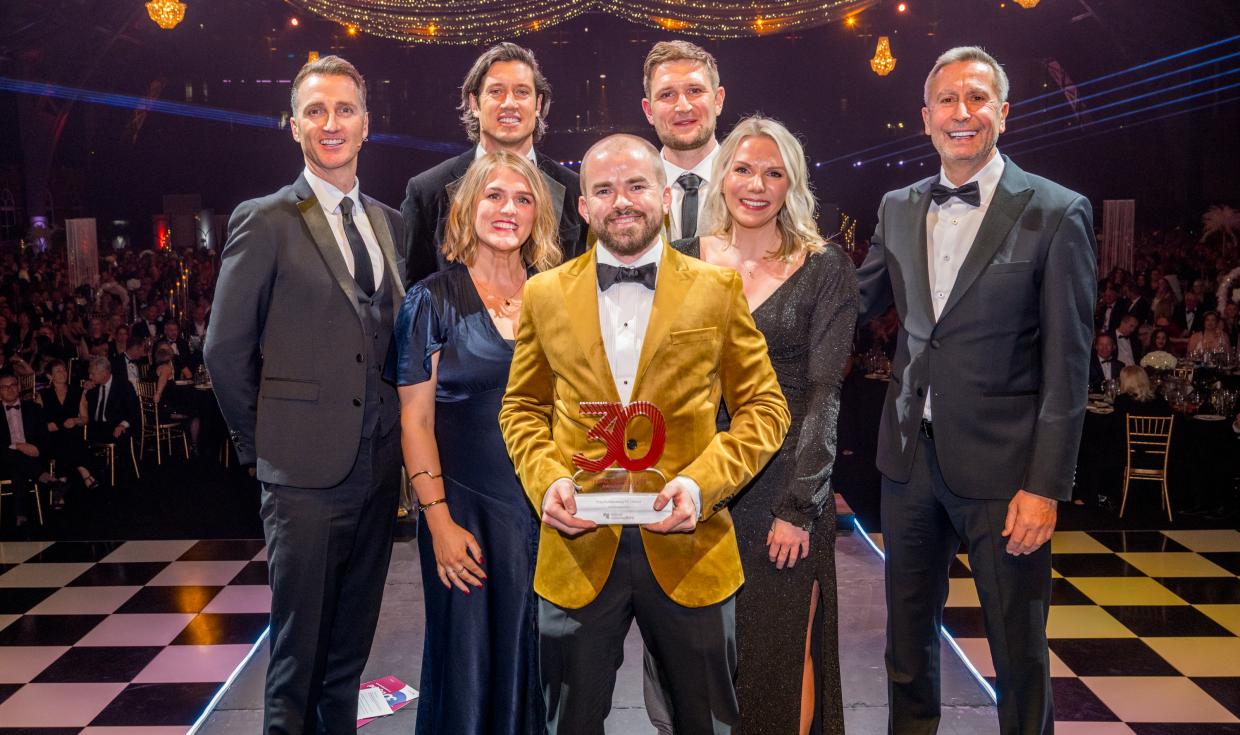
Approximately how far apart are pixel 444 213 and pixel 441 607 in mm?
1266

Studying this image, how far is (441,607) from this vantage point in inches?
101

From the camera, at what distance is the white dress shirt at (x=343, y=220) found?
2670 mm

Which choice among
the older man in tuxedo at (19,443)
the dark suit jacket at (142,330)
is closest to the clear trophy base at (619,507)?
the older man in tuxedo at (19,443)

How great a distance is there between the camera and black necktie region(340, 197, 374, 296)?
8.71 feet

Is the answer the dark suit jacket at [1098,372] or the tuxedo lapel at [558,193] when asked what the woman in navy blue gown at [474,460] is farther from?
the dark suit jacket at [1098,372]

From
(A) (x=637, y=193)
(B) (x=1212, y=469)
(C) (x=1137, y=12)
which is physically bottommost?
(B) (x=1212, y=469)

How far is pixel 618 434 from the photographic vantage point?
1893mm

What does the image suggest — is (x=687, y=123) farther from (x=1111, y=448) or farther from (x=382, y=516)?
A: (x=1111, y=448)

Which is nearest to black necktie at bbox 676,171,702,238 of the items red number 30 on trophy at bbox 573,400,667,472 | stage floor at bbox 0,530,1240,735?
red number 30 on trophy at bbox 573,400,667,472

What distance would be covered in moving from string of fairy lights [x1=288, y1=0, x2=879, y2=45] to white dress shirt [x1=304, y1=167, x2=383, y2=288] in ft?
19.5

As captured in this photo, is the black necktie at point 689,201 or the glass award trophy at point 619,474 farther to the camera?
the black necktie at point 689,201

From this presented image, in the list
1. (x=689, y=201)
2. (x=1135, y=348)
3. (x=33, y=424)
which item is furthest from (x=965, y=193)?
(x=1135, y=348)

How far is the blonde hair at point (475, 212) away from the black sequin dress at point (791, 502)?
0.60m

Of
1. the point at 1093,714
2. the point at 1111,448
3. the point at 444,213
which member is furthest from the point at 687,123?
the point at 1111,448
